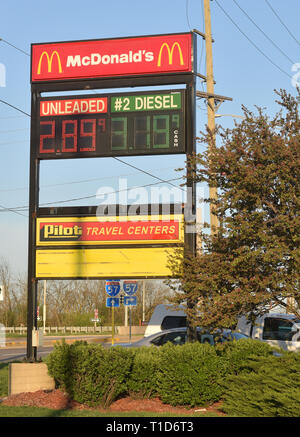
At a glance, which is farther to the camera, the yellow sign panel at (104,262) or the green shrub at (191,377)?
the yellow sign panel at (104,262)

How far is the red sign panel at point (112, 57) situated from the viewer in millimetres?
15005

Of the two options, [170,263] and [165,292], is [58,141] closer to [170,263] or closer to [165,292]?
[170,263]

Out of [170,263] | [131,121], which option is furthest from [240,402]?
[131,121]

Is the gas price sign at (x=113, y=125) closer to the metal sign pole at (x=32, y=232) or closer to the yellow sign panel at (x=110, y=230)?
the metal sign pole at (x=32, y=232)

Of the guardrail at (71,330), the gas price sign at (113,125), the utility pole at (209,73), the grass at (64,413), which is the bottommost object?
the guardrail at (71,330)

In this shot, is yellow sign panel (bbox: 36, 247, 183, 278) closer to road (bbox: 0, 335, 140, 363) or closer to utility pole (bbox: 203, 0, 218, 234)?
utility pole (bbox: 203, 0, 218, 234)

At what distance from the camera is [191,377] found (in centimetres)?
1223

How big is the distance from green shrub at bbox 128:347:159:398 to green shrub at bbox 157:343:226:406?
0.54 feet

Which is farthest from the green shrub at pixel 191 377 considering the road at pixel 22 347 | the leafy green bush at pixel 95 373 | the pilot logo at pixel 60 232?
the road at pixel 22 347

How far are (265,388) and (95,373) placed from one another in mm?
3443

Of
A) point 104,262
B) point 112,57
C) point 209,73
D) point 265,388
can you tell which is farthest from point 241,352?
point 209,73

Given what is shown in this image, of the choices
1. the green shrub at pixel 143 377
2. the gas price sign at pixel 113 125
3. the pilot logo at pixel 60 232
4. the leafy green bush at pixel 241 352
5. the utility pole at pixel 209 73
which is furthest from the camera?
the utility pole at pixel 209 73

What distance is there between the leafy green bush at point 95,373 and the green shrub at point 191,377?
0.78 metres

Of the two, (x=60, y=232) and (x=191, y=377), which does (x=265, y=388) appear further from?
(x=60, y=232)
